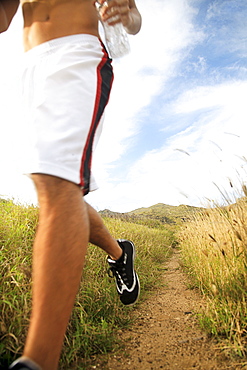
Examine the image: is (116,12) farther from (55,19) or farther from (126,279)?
(126,279)

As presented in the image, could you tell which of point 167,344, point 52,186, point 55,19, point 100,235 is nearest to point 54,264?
point 52,186

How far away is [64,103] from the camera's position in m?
1.05

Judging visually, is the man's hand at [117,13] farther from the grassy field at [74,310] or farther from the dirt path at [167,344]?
the dirt path at [167,344]

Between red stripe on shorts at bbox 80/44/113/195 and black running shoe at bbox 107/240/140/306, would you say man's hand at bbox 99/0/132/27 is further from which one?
black running shoe at bbox 107/240/140/306

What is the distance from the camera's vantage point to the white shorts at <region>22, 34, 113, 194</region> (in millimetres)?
1007

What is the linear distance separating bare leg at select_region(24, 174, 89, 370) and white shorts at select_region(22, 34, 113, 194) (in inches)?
3.0

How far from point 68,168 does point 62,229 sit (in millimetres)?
227

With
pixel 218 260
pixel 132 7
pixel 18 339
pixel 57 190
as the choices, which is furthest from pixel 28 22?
pixel 218 260

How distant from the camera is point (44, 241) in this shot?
36.2 inches

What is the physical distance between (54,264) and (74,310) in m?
1.07

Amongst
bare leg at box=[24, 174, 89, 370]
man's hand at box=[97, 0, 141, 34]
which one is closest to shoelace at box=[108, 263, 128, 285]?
bare leg at box=[24, 174, 89, 370]

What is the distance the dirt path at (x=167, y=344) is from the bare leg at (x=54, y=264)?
0.81 meters

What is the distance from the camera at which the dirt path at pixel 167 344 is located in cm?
145

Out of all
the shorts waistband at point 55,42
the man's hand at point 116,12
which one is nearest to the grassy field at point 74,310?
the shorts waistband at point 55,42
